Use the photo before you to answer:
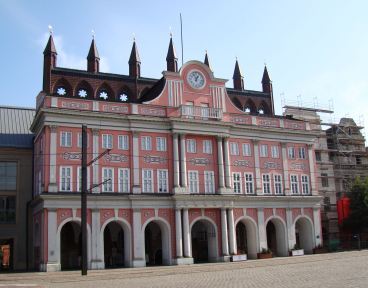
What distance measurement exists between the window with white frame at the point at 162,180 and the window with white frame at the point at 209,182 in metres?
4.45

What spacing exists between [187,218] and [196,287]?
27189 millimetres

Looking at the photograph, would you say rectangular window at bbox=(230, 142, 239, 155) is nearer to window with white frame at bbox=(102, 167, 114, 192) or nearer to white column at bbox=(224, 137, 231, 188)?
white column at bbox=(224, 137, 231, 188)

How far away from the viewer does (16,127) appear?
57844 mm

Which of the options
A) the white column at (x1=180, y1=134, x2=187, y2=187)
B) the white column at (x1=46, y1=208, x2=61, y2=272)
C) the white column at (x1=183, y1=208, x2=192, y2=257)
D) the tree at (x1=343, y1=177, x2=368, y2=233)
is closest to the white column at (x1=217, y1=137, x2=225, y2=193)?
the white column at (x1=180, y1=134, x2=187, y2=187)

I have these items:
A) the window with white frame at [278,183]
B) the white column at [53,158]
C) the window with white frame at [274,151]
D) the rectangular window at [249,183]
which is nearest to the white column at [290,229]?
the window with white frame at [278,183]

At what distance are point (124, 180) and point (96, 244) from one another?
6.84 meters

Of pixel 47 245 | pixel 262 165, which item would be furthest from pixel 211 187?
pixel 47 245

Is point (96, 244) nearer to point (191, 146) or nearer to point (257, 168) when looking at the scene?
point (191, 146)

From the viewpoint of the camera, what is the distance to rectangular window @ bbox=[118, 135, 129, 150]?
49188 mm

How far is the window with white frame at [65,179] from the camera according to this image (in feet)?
149

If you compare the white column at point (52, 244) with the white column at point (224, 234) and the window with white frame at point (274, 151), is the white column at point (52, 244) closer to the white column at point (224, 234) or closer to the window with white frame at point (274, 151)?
the white column at point (224, 234)

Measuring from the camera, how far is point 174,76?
53.5 m

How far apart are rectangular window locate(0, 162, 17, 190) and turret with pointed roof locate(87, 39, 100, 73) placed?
1398 centimetres

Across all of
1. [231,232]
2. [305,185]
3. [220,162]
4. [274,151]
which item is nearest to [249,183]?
[220,162]
